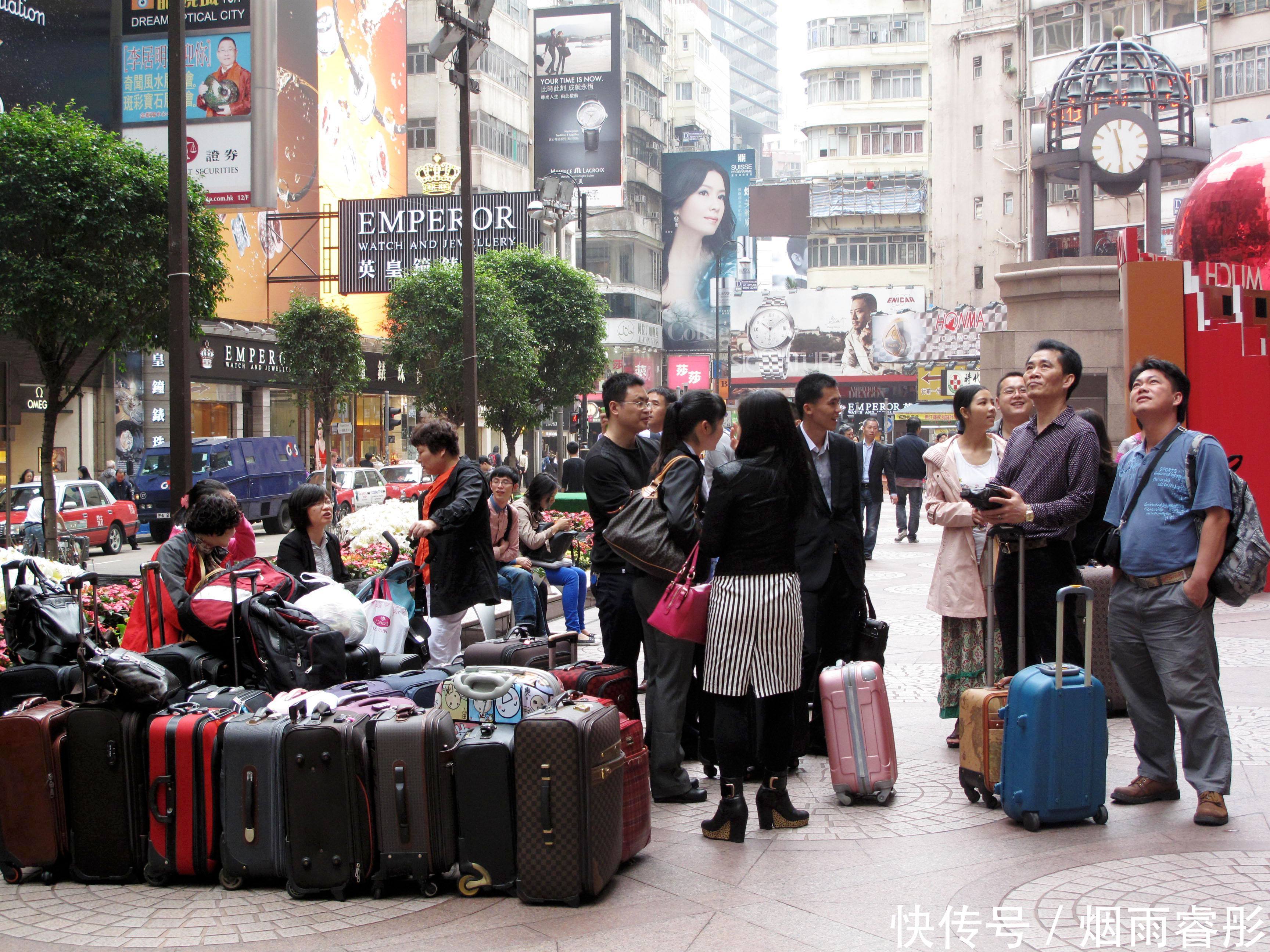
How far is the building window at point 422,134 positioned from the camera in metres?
56.1

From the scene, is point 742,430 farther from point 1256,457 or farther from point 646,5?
point 646,5

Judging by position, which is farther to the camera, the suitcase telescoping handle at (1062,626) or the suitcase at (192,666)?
the suitcase at (192,666)

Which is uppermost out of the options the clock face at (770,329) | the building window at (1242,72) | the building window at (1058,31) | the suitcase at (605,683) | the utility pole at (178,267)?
the building window at (1058,31)

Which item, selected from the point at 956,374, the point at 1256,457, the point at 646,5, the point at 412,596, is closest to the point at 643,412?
the point at 412,596

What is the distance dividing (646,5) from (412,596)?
86718 millimetres

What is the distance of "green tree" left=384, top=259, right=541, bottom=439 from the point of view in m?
34.0

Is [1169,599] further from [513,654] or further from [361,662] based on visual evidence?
[361,662]

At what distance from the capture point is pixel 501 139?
195ft

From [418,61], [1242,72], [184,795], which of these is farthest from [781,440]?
[418,61]

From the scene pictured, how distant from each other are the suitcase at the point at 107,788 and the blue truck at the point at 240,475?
886 inches

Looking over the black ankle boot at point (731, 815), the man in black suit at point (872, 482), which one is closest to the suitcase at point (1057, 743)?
the black ankle boot at point (731, 815)

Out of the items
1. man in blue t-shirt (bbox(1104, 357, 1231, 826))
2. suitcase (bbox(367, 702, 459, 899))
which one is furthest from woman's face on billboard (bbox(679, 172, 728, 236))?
suitcase (bbox(367, 702, 459, 899))

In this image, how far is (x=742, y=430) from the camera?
519 centimetres

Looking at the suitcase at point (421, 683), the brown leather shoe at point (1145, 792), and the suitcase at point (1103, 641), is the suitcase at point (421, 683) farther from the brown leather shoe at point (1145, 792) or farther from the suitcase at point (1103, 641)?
the suitcase at point (1103, 641)
